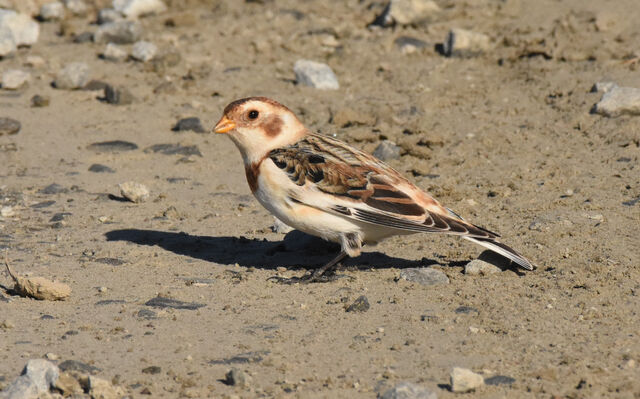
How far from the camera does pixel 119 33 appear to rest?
10.7 meters

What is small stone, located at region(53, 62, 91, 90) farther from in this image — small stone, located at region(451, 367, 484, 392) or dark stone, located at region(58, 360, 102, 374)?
small stone, located at region(451, 367, 484, 392)

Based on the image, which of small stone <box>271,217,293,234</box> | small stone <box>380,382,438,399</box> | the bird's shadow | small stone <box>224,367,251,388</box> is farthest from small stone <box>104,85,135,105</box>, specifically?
small stone <box>380,382,438,399</box>

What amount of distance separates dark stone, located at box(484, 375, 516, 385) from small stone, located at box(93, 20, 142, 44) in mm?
7340

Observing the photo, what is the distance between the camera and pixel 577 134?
26.3 feet

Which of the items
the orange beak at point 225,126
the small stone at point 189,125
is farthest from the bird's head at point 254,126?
the small stone at point 189,125

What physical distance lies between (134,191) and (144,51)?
334 centimetres

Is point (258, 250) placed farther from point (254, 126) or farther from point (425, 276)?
point (425, 276)

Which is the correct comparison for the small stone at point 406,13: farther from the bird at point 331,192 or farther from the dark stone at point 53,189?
the bird at point 331,192

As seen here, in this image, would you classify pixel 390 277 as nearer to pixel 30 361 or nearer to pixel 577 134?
pixel 30 361

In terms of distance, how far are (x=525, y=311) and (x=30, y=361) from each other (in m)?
2.48

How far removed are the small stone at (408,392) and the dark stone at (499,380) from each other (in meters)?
0.31

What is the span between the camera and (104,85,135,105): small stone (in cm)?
923

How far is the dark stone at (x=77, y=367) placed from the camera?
441 centimetres

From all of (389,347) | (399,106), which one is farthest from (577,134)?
(389,347)
